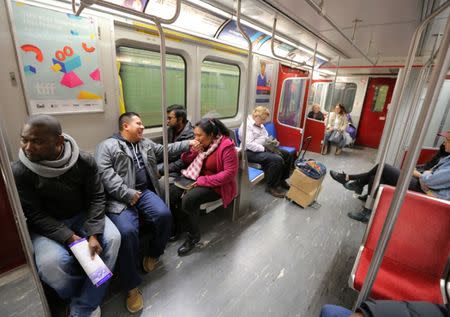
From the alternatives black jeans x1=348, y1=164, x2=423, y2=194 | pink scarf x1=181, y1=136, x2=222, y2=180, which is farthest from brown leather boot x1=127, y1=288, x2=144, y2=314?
black jeans x1=348, y1=164, x2=423, y2=194

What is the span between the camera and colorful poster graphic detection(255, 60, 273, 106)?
4.32m

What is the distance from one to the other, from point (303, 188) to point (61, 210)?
9.69 feet

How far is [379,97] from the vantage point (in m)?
7.52

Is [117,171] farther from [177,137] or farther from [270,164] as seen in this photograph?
[270,164]

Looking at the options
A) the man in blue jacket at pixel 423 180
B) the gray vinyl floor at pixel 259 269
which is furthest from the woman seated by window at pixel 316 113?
the gray vinyl floor at pixel 259 269

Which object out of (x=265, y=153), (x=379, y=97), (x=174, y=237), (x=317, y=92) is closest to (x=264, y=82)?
(x=265, y=153)

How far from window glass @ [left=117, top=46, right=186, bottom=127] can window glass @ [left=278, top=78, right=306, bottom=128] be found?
257 cm

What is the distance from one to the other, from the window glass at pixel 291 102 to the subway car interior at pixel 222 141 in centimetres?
82

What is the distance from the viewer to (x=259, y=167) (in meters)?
3.71

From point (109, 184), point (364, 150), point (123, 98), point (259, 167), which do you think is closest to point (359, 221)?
point (259, 167)

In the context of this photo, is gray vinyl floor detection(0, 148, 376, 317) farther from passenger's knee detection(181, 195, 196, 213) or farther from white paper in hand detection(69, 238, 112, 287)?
passenger's knee detection(181, 195, 196, 213)

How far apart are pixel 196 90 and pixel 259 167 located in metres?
1.59

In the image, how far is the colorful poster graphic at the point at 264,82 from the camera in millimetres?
4320

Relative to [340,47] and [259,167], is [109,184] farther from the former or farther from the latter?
[340,47]
